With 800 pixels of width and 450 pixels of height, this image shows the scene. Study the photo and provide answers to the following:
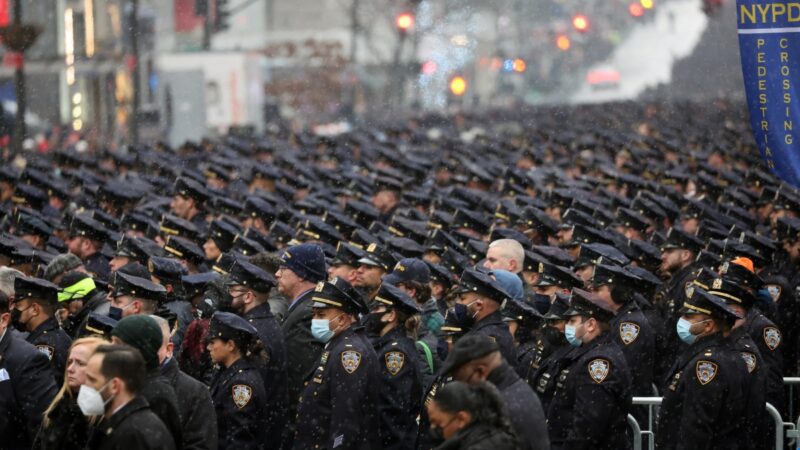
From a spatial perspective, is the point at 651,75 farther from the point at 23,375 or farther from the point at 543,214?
the point at 23,375

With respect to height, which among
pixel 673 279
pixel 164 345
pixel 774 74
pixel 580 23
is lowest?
pixel 673 279

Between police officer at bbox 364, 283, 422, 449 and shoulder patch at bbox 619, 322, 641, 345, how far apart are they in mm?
1641

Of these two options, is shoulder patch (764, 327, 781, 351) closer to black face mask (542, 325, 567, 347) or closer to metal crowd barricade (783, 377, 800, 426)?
metal crowd barricade (783, 377, 800, 426)

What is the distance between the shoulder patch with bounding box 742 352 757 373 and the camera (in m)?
9.20

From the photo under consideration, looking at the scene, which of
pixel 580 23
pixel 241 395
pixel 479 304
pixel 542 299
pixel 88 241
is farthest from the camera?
pixel 580 23

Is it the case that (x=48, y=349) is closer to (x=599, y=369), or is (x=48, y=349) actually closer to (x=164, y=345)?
(x=164, y=345)

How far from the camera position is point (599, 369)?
28.9 feet

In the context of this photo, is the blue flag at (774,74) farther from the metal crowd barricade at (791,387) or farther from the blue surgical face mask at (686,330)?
the metal crowd barricade at (791,387)

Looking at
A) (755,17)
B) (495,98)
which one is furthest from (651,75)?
(755,17)

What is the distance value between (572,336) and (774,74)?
196cm

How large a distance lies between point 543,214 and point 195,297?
5.11 meters

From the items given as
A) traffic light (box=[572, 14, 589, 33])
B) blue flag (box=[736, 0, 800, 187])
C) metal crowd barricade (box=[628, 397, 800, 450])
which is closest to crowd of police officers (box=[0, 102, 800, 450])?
metal crowd barricade (box=[628, 397, 800, 450])

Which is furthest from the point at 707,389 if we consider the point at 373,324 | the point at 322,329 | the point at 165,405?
the point at 165,405

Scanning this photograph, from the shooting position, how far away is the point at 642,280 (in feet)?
33.8
